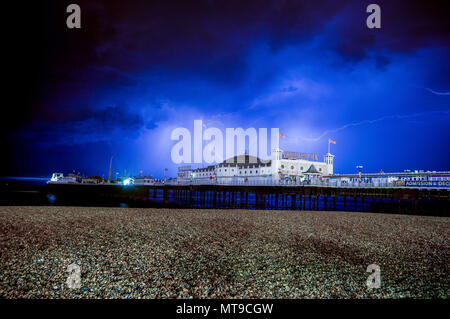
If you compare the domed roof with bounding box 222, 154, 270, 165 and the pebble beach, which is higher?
the domed roof with bounding box 222, 154, 270, 165

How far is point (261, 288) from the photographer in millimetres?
5801

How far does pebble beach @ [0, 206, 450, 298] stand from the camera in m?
5.71

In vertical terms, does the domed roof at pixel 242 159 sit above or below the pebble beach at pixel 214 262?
above

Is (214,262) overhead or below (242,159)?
below

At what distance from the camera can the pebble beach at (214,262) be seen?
5.71 metres

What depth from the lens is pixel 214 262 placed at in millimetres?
7395

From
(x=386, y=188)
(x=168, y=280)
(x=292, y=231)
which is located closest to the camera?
(x=168, y=280)

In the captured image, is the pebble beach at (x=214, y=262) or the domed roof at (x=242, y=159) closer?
the pebble beach at (x=214, y=262)

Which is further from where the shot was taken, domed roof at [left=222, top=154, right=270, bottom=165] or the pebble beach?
domed roof at [left=222, top=154, right=270, bottom=165]

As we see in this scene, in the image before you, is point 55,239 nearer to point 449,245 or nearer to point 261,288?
point 261,288

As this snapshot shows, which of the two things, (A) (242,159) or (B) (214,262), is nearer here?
(B) (214,262)

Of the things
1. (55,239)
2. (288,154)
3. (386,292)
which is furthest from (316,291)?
(288,154)
